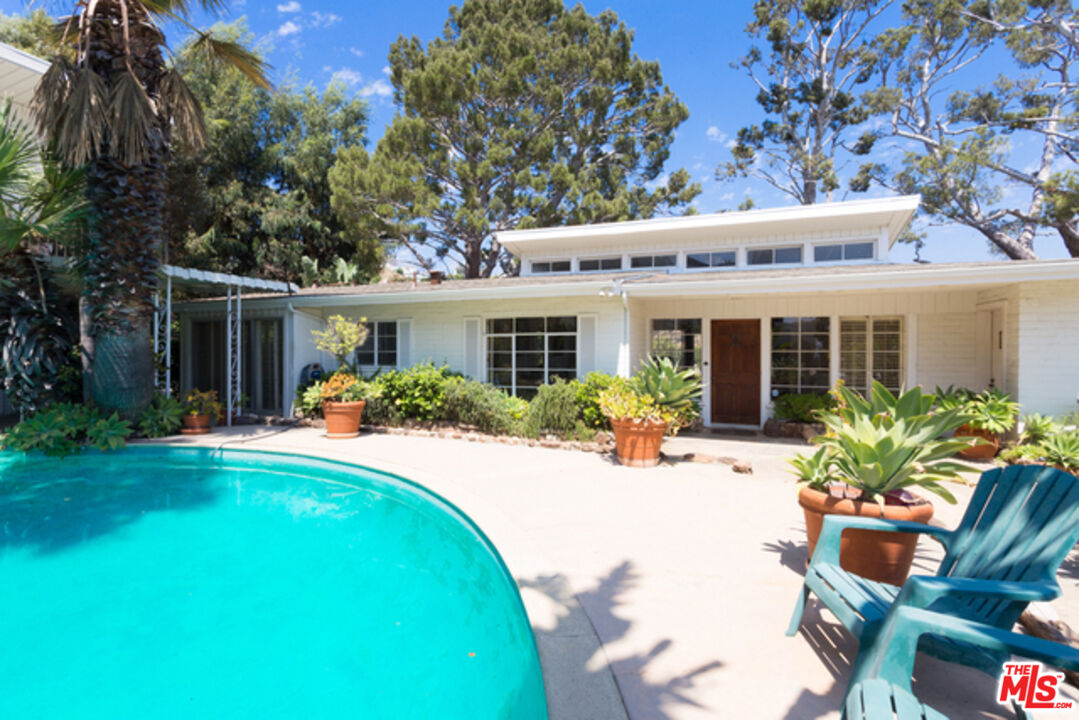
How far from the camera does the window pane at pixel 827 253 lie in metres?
10.8

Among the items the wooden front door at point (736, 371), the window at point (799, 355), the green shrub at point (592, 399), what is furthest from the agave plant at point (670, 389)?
the window at point (799, 355)

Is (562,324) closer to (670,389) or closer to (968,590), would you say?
(670,389)

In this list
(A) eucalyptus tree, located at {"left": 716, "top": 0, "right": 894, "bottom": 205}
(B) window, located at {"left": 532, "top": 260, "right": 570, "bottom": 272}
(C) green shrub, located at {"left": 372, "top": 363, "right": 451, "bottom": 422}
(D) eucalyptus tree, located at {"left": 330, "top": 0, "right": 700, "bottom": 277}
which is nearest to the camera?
(C) green shrub, located at {"left": 372, "top": 363, "right": 451, "bottom": 422}

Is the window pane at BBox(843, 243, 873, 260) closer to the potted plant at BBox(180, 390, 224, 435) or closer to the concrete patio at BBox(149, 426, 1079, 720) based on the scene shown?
the concrete patio at BBox(149, 426, 1079, 720)

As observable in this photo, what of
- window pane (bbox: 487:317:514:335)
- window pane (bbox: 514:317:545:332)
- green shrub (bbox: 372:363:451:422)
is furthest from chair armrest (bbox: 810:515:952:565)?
window pane (bbox: 487:317:514:335)

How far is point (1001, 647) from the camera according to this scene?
1.62m

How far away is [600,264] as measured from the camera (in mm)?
12742

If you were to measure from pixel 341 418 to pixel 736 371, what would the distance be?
25.3 ft

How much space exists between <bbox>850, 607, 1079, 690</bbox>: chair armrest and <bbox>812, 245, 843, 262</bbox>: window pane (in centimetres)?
1068

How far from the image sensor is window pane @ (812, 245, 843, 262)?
10.8 metres

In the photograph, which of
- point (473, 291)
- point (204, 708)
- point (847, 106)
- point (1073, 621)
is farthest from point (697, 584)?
point (847, 106)

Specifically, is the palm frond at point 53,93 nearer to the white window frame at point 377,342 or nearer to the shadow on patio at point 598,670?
the white window frame at point 377,342

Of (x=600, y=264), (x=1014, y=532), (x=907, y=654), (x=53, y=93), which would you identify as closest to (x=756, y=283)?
(x=600, y=264)

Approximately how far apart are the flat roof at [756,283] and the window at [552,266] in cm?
304
